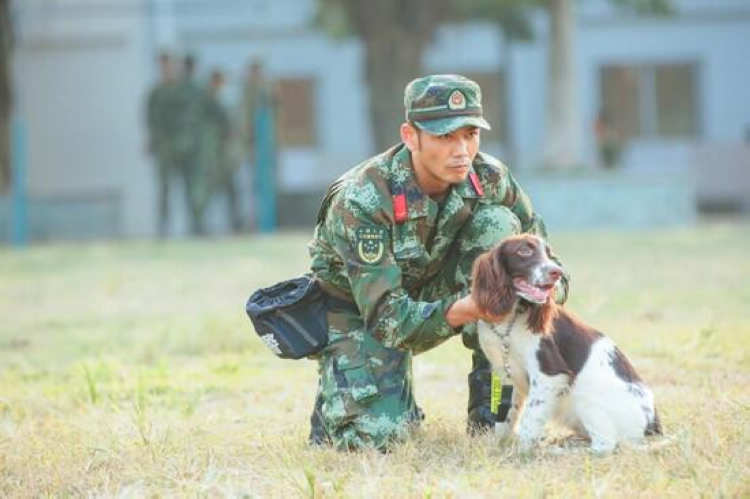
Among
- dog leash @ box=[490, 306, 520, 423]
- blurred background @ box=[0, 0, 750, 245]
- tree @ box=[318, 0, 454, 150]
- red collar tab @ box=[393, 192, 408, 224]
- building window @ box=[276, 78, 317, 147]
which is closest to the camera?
dog leash @ box=[490, 306, 520, 423]

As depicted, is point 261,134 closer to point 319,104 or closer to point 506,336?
point 319,104

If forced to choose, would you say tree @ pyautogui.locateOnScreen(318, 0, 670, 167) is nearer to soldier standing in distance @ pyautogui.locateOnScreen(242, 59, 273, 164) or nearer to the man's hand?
soldier standing in distance @ pyautogui.locateOnScreen(242, 59, 273, 164)

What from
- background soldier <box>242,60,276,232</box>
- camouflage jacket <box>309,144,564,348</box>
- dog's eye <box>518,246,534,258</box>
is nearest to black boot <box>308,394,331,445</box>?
camouflage jacket <box>309,144,564,348</box>

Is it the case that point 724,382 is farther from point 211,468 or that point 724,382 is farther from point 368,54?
point 368,54

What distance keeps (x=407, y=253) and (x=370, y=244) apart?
0.21 metres

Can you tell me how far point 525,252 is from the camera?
15.8 ft

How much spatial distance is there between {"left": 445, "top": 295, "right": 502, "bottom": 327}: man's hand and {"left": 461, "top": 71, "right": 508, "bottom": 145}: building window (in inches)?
1050

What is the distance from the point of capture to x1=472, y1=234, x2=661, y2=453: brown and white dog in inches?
196

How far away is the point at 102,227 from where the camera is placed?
2534 cm

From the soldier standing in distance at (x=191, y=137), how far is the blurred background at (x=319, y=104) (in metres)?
0.03

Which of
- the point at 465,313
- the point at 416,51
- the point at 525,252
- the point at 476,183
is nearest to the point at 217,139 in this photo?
the point at 416,51

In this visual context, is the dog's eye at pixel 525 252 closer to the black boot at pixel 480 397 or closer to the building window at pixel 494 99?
the black boot at pixel 480 397

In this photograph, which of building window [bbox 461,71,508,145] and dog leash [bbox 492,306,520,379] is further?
building window [bbox 461,71,508,145]

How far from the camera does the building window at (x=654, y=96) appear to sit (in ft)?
105
